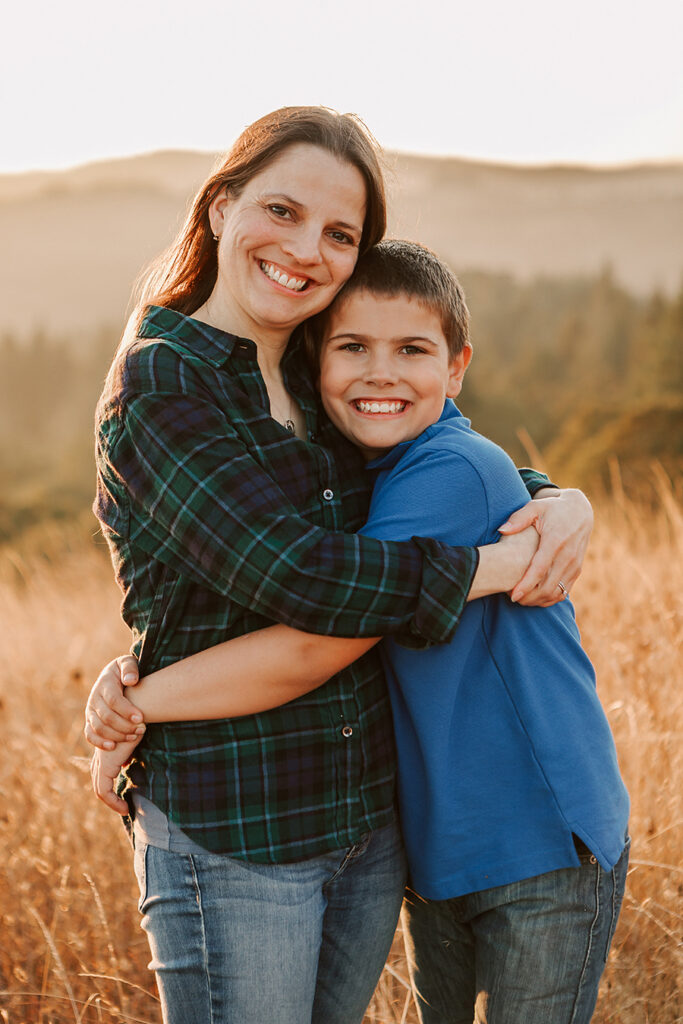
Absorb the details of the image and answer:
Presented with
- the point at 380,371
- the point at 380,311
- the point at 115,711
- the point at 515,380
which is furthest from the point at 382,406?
the point at 515,380

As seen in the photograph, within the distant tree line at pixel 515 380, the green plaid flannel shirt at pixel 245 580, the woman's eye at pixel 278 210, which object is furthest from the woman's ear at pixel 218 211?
the distant tree line at pixel 515 380

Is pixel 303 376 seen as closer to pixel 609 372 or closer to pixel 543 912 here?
pixel 543 912

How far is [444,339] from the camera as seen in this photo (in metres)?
1.95

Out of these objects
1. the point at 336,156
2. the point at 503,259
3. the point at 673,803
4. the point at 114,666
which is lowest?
the point at 673,803

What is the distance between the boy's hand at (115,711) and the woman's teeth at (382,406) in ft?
2.22

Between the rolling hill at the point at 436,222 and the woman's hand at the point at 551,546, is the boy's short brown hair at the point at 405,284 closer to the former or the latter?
the woman's hand at the point at 551,546

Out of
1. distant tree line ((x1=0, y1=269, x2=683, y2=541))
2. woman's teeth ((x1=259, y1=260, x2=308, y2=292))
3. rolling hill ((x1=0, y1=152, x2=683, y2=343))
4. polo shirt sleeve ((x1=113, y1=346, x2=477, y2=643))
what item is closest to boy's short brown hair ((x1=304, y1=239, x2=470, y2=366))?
woman's teeth ((x1=259, y1=260, x2=308, y2=292))

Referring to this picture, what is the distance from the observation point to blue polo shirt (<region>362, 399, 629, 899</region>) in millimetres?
1626

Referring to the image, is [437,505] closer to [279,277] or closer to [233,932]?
[279,277]

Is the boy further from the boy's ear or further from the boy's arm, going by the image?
the boy's ear

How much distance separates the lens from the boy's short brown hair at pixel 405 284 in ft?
6.19

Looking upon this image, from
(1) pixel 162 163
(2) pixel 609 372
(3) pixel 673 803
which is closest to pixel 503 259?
(1) pixel 162 163

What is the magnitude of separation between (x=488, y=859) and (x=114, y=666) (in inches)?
30.0

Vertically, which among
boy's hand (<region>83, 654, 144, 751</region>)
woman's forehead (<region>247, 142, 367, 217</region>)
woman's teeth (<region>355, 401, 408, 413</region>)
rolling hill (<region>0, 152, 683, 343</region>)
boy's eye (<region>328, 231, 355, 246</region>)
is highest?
rolling hill (<region>0, 152, 683, 343</region>)
